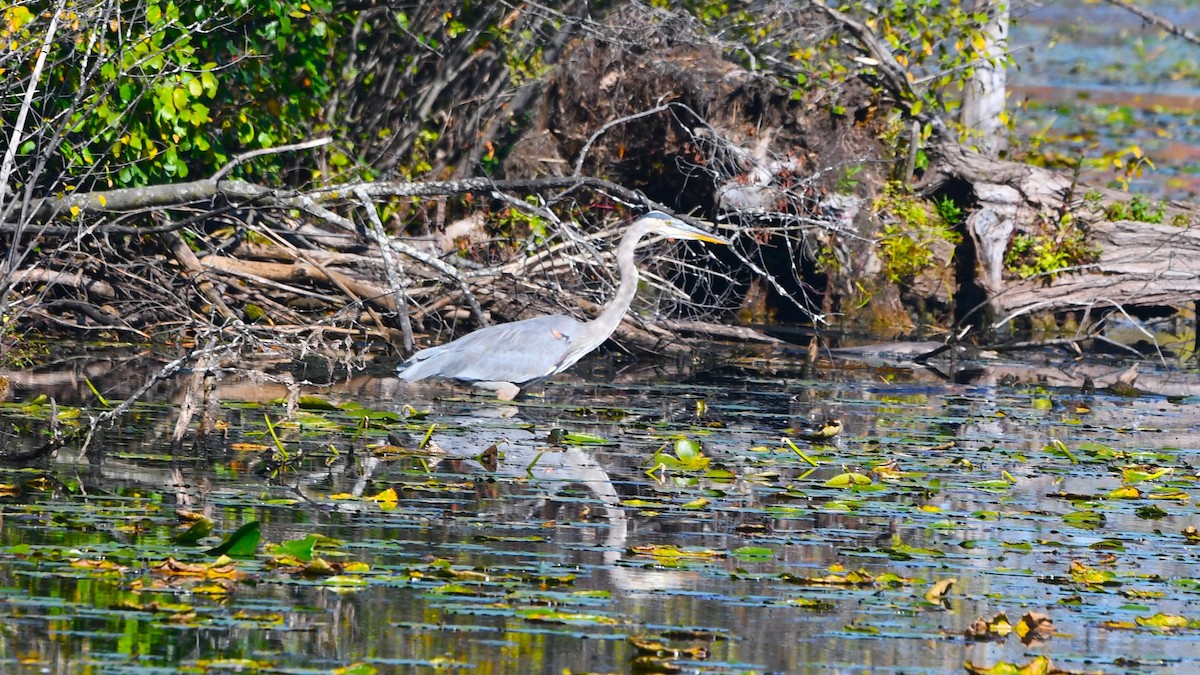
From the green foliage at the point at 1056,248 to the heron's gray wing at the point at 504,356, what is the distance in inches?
214

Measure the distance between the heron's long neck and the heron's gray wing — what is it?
0.23 m

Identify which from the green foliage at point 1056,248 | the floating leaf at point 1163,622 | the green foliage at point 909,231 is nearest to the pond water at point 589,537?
the floating leaf at point 1163,622

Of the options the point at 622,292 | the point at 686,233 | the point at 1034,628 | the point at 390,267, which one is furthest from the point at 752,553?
the point at 390,267

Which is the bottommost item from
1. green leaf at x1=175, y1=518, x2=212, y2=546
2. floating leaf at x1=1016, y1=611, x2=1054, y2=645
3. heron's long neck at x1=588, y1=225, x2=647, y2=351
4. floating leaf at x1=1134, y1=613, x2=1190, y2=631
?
floating leaf at x1=1016, y1=611, x2=1054, y2=645

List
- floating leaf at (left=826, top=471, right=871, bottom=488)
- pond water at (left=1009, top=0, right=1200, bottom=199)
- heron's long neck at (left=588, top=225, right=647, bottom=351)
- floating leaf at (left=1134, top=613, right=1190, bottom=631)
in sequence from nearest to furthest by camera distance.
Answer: floating leaf at (left=1134, top=613, right=1190, bottom=631)
floating leaf at (left=826, top=471, right=871, bottom=488)
heron's long neck at (left=588, top=225, right=647, bottom=351)
pond water at (left=1009, top=0, right=1200, bottom=199)

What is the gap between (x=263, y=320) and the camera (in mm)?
10531

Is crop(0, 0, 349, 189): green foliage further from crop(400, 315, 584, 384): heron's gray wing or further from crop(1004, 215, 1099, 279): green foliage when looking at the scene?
crop(1004, 215, 1099, 279): green foliage

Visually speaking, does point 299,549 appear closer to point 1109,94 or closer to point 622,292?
point 622,292

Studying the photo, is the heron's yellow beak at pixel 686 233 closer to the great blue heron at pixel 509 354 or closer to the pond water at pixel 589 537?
the great blue heron at pixel 509 354

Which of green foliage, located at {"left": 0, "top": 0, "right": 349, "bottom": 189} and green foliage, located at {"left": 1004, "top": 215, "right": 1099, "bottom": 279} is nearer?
green foliage, located at {"left": 0, "top": 0, "right": 349, "bottom": 189}

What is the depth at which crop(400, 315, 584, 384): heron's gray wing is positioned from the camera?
8.97 m

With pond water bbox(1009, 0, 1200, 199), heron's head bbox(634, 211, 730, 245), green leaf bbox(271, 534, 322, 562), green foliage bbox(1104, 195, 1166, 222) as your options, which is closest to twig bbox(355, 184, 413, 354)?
heron's head bbox(634, 211, 730, 245)

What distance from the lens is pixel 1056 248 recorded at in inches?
514

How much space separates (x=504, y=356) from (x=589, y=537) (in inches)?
136
